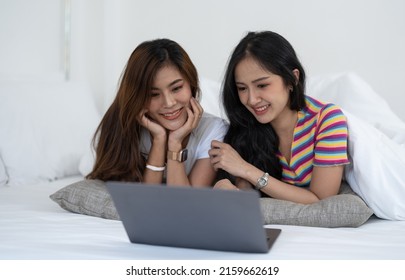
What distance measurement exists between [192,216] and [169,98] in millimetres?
764

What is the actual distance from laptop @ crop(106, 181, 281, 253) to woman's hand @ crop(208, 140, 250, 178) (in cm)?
53

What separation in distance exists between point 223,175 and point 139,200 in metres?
0.83

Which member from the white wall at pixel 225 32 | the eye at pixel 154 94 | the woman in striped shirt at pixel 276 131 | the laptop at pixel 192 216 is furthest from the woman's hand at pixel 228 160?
the white wall at pixel 225 32

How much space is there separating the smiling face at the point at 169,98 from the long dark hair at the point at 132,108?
0.07 feet

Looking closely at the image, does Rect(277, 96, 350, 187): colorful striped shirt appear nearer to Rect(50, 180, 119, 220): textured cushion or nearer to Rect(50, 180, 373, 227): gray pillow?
Rect(50, 180, 373, 227): gray pillow

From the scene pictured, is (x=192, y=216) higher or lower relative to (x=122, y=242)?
higher

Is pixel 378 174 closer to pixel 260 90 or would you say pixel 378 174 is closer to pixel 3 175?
pixel 260 90

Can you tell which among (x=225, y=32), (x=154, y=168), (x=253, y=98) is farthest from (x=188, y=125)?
(x=225, y=32)

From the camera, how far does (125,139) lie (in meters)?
1.88

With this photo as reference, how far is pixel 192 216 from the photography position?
3.43ft

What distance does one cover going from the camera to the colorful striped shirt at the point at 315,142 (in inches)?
63.8

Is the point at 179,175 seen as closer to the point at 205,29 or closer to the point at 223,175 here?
the point at 223,175

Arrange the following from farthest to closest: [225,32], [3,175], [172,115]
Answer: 1. [225,32]
2. [3,175]
3. [172,115]
